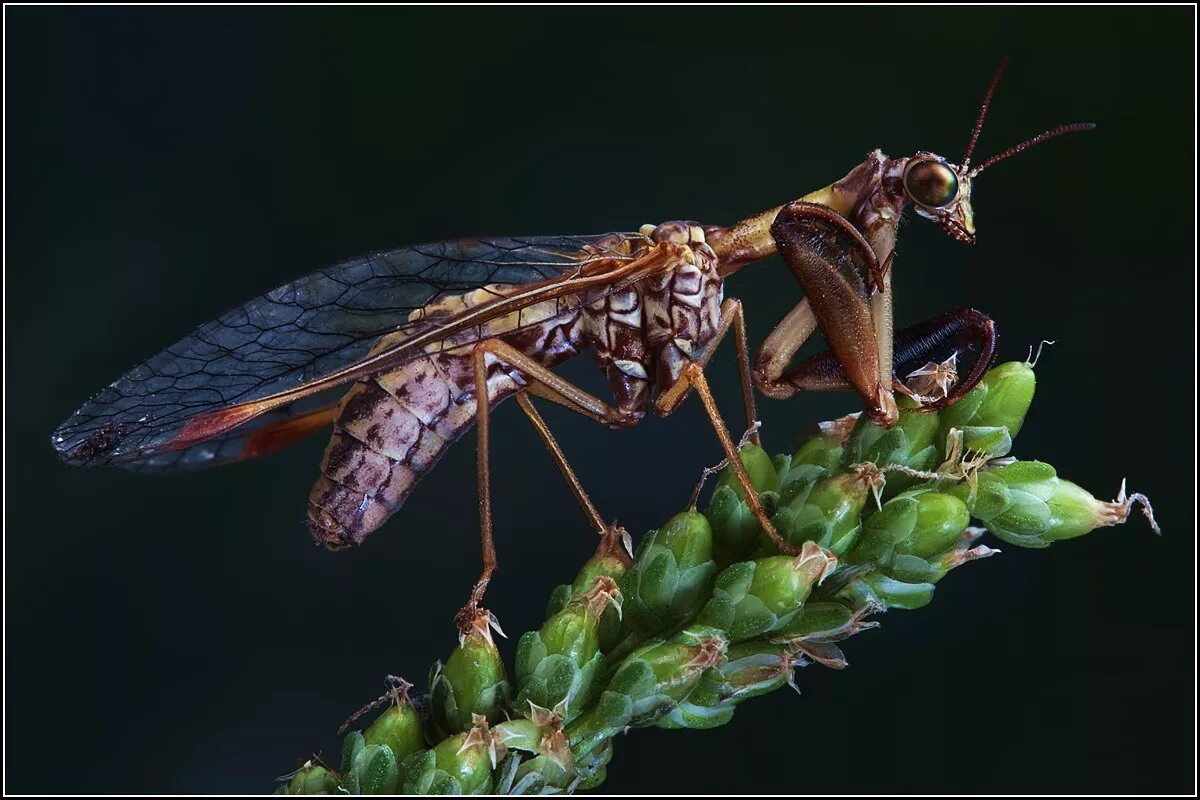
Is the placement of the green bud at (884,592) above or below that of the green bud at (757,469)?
below

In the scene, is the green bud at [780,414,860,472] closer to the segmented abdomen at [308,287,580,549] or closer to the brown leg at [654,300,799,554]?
the brown leg at [654,300,799,554]

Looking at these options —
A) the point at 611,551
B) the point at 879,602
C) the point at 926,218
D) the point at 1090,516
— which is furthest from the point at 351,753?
the point at 926,218

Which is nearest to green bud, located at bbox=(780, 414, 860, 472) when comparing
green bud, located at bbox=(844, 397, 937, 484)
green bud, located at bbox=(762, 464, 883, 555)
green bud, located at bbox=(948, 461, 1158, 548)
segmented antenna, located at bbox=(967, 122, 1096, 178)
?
green bud, located at bbox=(844, 397, 937, 484)

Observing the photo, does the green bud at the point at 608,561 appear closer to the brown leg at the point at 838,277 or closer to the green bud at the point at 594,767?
the green bud at the point at 594,767

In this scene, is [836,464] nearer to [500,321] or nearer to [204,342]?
[500,321]

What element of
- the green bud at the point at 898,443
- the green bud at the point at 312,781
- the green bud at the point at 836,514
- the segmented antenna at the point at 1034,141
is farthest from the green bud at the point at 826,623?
the segmented antenna at the point at 1034,141
